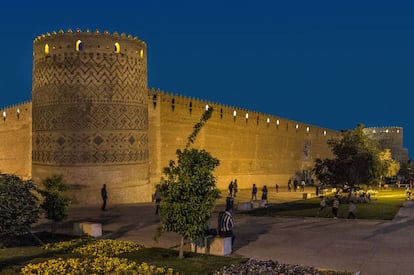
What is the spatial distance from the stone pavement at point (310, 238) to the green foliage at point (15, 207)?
2.66 m

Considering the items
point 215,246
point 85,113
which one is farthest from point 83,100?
point 215,246

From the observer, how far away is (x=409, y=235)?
14664mm

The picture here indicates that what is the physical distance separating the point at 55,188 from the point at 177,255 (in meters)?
4.75

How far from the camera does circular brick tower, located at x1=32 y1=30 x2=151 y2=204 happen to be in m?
22.8

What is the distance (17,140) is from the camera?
33.8 m

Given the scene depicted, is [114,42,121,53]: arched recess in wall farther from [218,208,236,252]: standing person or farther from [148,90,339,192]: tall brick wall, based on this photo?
[218,208,236,252]: standing person

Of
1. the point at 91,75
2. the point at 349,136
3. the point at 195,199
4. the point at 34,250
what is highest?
the point at 91,75

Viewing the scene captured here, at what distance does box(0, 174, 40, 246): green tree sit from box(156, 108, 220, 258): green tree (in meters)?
3.91

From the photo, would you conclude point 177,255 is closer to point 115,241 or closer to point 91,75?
point 115,241

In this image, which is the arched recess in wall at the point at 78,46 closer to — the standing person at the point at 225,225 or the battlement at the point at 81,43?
the battlement at the point at 81,43

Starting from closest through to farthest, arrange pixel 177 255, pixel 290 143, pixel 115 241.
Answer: pixel 177 255 → pixel 115 241 → pixel 290 143

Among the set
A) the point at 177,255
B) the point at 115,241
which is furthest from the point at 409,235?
the point at 115,241

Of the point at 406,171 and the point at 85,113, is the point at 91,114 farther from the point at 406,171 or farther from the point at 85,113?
the point at 406,171

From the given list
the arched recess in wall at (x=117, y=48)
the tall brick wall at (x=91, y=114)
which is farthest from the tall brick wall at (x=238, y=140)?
the arched recess in wall at (x=117, y=48)
